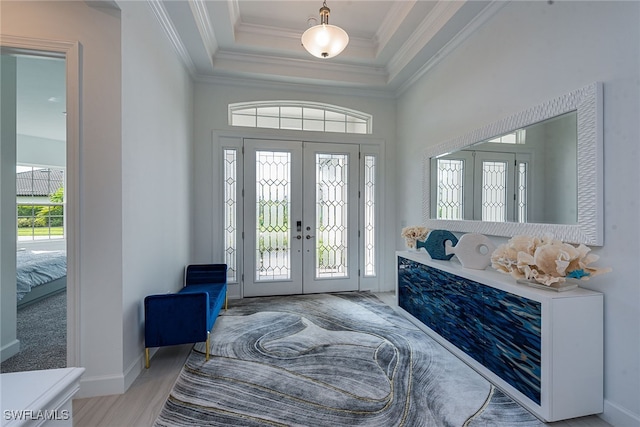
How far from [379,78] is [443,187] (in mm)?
1931

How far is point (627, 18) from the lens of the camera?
5.28 ft

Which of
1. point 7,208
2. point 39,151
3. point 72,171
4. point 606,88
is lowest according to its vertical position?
point 7,208

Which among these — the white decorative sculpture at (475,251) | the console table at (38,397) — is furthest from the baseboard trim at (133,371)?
the white decorative sculpture at (475,251)

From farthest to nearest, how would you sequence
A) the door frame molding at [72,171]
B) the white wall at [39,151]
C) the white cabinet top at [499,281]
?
the white wall at [39,151], the door frame molding at [72,171], the white cabinet top at [499,281]

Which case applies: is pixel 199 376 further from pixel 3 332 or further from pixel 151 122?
pixel 151 122

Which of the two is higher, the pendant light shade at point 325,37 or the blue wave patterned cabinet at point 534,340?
the pendant light shade at point 325,37

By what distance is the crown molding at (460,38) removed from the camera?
2.48 meters

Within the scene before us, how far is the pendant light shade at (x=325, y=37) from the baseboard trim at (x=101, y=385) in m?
2.90

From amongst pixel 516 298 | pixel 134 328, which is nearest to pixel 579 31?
pixel 516 298

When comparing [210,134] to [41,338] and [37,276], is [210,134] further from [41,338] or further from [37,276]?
[37,276]

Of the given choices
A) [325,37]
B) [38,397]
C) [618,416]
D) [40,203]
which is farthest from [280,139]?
[40,203]

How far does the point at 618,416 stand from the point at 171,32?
15.1ft

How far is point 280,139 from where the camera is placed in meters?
4.04

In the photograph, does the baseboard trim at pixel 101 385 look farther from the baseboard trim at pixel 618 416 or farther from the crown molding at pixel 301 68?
the crown molding at pixel 301 68
